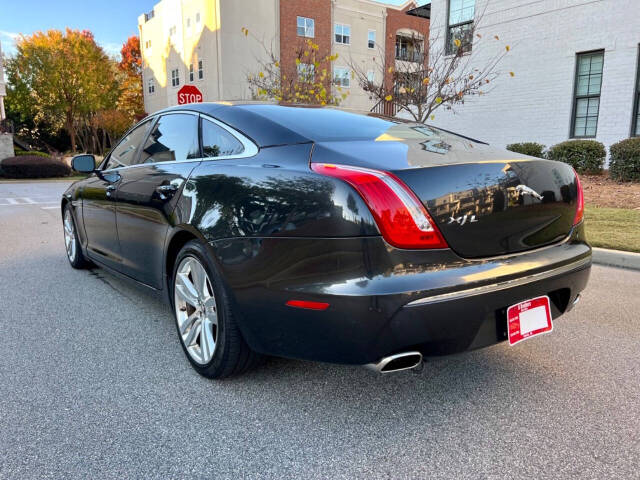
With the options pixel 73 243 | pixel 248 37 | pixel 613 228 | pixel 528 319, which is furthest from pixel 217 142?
pixel 248 37

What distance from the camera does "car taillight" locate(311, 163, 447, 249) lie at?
1996 millimetres

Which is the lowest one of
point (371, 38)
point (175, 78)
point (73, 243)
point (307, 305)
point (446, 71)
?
point (73, 243)

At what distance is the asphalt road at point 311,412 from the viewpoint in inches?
79.4

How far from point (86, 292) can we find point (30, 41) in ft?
128

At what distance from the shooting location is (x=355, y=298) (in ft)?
6.44

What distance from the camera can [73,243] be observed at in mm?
5152

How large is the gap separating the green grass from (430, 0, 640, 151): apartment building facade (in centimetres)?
515

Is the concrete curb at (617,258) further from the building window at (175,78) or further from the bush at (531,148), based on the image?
the building window at (175,78)

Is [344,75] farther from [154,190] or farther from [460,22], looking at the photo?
[154,190]

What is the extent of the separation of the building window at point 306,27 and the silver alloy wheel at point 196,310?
33221 mm

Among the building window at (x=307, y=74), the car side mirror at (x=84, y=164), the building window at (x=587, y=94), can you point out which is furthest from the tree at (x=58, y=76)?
the car side mirror at (x=84, y=164)

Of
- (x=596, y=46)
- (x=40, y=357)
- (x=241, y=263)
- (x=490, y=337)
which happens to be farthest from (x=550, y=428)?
(x=596, y=46)

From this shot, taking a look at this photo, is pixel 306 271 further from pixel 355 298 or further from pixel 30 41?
pixel 30 41

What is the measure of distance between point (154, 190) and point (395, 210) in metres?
1.79
